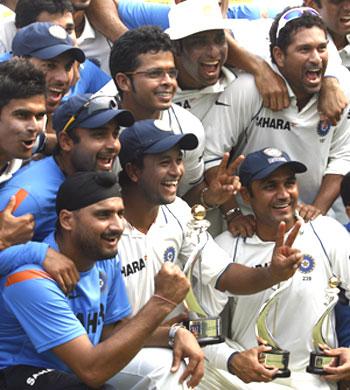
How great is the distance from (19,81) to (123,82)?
1.16m

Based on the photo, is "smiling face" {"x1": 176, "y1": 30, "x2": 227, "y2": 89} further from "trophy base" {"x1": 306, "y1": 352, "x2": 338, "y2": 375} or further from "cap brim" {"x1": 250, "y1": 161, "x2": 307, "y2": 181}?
"trophy base" {"x1": 306, "y1": 352, "x2": 338, "y2": 375}

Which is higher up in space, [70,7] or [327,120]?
[70,7]

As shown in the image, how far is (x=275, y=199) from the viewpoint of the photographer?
7387 millimetres

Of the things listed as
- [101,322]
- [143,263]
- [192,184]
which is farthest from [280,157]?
[101,322]

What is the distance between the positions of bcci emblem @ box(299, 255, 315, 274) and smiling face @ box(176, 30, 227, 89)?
129 cm

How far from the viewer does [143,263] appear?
6902mm

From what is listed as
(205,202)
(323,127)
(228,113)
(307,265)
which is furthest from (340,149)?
(205,202)

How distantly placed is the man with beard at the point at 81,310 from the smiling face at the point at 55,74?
2.86ft

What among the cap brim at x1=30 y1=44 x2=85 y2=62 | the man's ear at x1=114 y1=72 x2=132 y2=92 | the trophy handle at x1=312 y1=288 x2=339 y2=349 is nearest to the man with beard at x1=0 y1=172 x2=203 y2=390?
the trophy handle at x1=312 y1=288 x2=339 y2=349

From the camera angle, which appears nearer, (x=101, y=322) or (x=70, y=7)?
(x=101, y=322)

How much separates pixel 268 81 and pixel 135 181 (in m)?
1.40

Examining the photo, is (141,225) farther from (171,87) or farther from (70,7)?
(70,7)

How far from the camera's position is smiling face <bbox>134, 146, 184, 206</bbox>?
691cm

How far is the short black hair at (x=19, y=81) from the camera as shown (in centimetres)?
630
